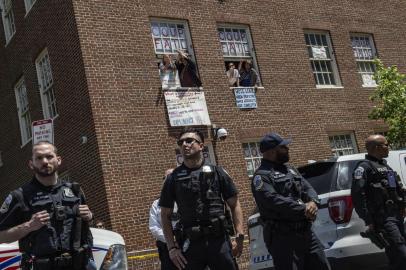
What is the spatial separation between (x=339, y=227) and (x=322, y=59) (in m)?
10.9

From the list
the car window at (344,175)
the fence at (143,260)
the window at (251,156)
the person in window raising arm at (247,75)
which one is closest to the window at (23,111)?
the fence at (143,260)

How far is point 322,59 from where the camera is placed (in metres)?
16.7

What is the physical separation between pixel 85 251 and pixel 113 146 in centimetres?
798

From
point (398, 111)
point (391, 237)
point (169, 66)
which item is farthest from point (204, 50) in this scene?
point (391, 237)

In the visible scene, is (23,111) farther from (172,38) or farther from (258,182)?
(258,182)

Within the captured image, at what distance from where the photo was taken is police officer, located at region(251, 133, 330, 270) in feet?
16.4

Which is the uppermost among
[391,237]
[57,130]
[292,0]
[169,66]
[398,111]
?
[292,0]

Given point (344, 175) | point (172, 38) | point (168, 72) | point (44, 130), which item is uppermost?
point (172, 38)

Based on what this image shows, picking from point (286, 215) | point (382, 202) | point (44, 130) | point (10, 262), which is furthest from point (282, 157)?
point (44, 130)

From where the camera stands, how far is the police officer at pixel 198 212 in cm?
476

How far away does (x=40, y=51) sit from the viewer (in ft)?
48.9

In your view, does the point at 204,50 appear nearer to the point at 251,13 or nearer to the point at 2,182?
the point at 251,13

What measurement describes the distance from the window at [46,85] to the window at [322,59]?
24.6 feet

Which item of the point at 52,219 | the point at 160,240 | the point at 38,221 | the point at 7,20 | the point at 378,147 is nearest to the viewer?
the point at 38,221
